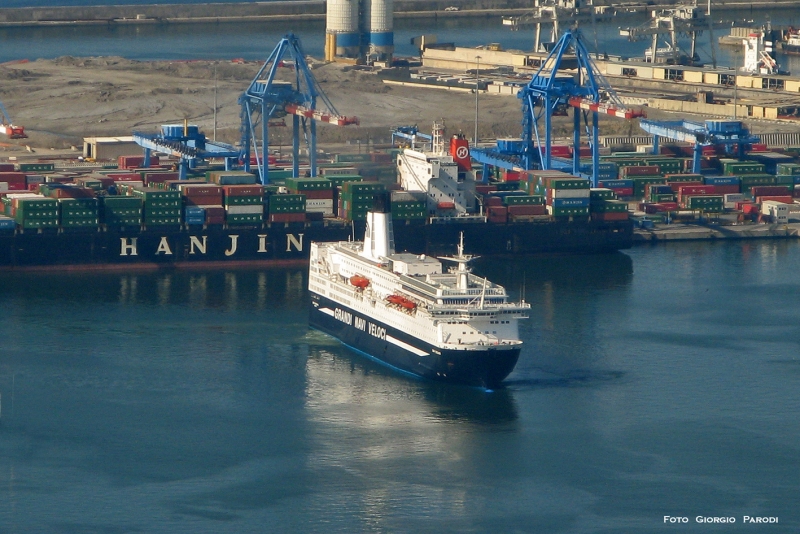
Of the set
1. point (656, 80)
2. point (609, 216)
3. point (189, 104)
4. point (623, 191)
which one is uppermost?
point (656, 80)

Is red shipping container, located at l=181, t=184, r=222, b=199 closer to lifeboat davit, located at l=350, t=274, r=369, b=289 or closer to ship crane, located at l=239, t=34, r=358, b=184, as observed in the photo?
ship crane, located at l=239, t=34, r=358, b=184

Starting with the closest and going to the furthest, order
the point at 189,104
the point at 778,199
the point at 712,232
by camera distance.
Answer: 1. the point at 712,232
2. the point at 778,199
3. the point at 189,104

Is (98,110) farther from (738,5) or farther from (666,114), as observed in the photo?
(738,5)

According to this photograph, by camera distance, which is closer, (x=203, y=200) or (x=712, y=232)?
(x=203, y=200)

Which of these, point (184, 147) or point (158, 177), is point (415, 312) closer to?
point (158, 177)

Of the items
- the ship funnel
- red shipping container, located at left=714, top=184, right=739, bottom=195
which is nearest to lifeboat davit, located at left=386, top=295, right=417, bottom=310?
the ship funnel

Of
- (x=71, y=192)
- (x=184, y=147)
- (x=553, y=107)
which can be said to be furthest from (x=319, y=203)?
(x=553, y=107)

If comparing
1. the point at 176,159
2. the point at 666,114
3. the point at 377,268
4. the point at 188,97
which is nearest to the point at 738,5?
the point at 666,114
